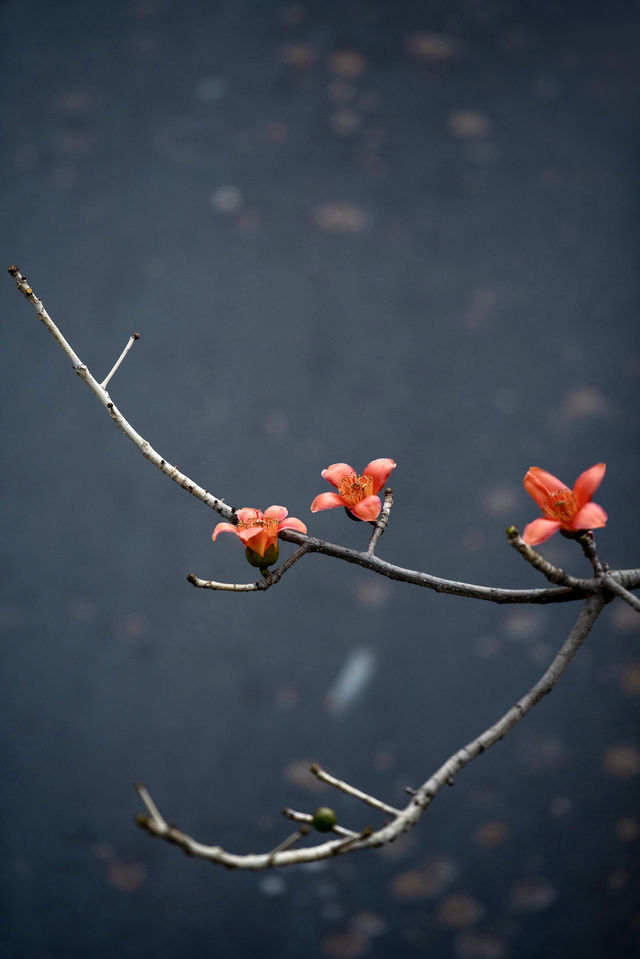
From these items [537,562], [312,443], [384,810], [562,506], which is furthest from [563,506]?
[312,443]

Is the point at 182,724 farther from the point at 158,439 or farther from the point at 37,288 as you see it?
the point at 37,288

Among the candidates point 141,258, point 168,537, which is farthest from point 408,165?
point 168,537

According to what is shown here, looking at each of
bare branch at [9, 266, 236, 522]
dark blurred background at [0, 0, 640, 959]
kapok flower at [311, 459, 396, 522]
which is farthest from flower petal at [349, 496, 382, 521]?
dark blurred background at [0, 0, 640, 959]

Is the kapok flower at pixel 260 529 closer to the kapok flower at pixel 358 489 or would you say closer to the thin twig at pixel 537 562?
the kapok flower at pixel 358 489

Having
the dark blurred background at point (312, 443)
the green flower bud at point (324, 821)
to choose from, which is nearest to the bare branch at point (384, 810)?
the green flower bud at point (324, 821)

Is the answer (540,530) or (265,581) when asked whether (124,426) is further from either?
(540,530)

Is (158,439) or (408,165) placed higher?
(408,165)

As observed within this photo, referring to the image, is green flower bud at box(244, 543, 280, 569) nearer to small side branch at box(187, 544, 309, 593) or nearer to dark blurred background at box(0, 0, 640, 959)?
small side branch at box(187, 544, 309, 593)
